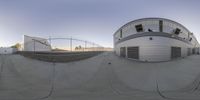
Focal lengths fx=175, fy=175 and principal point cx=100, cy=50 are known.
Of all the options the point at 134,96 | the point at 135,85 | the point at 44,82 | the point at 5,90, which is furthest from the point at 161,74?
the point at 5,90

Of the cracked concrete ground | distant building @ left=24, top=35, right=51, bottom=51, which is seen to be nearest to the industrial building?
the cracked concrete ground

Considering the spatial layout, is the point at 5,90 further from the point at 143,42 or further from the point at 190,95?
the point at 143,42

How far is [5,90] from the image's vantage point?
8.16 metres

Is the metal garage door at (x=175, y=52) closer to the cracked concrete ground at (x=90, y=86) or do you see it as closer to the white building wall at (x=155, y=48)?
the white building wall at (x=155, y=48)

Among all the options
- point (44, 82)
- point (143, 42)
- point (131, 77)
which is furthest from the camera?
point (143, 42)

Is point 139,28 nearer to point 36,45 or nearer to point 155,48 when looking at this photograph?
point 155,48

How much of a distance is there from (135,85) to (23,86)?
568 centimetres

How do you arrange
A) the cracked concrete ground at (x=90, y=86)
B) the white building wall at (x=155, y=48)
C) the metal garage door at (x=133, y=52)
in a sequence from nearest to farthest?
the cracked concrete ground at (x=90, y=86) < the white building wall at (x=155, y=48) < the metal garage door at (x=133, y=52)

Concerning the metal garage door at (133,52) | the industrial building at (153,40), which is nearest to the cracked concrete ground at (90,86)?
the industrial building at (153,40)

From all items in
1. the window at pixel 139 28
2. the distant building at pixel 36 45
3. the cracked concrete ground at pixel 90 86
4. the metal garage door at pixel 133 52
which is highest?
the window at pixel 139 28

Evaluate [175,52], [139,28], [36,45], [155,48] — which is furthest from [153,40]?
[36,45]

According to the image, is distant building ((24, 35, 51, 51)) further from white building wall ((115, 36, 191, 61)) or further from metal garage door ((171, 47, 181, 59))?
metal garage door ((171, 47, 181, 59))

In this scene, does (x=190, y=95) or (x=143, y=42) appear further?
(x=143, y=42)

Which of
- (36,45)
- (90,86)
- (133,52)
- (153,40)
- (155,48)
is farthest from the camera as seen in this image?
(36,45)
